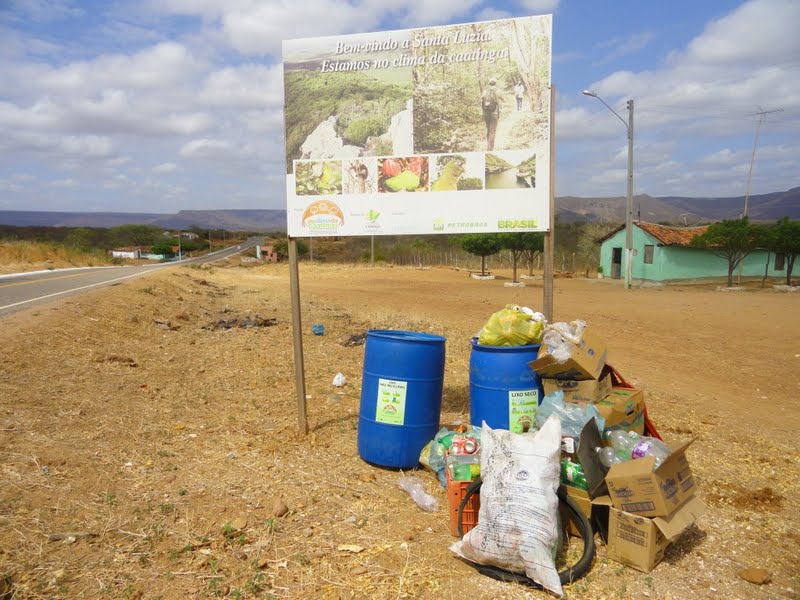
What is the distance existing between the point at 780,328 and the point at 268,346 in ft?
40.2

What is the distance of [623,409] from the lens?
4289 millimetres

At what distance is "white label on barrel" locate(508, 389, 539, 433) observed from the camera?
14.5 feet

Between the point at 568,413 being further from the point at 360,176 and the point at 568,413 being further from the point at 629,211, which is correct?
the point at 629,211

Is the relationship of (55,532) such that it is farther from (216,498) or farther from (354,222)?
(354,222)

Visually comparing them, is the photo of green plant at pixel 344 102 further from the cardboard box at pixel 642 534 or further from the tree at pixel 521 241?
the tree at pixel 521 241

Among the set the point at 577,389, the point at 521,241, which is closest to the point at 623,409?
the point at 577,389

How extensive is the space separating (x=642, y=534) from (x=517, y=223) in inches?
101

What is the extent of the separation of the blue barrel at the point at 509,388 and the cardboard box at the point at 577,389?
98 mm

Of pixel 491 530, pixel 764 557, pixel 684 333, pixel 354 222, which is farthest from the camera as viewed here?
pixel 684 333

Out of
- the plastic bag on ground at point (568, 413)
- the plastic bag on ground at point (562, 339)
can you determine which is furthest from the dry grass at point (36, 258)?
the plastic bag on ground at point (568, 413)

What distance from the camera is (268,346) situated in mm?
9742

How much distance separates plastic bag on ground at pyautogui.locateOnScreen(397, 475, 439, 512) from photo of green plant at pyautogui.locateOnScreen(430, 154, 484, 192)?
92.6 inches

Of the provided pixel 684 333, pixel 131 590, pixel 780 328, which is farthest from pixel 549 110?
pixel 780 328

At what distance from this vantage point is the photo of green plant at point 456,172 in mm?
5016
